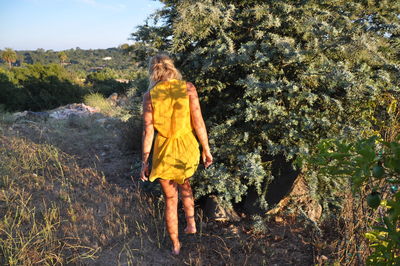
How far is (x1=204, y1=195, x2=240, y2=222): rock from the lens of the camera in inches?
123

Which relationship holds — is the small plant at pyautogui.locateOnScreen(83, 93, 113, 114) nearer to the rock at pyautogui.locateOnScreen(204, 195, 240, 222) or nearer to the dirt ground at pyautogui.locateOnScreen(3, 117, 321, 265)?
the dirt ground at pyautogui.locateOnScreen(3, 117, 321, 265)

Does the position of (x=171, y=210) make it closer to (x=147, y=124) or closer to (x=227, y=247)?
(x=227, y=247)

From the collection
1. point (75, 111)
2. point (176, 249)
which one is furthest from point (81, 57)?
point (176, 249)

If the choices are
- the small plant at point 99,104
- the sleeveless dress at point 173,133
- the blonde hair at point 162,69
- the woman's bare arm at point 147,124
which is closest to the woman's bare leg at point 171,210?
the sleeveless dress at point 173,133

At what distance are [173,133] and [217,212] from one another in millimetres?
1141

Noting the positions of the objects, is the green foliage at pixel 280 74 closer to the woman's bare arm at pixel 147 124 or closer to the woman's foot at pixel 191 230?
the woman's foot at pixel 191 230

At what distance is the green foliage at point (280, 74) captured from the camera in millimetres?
2869

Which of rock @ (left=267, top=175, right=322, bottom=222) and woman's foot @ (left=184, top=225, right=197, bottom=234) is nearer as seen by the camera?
woman's foot @ (left=184, top=225, right=197, bottom=234)

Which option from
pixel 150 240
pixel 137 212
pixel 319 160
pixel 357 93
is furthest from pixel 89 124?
pixel 319 160

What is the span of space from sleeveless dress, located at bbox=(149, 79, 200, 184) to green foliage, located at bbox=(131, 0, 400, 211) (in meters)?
0.55

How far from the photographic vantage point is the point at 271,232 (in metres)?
2.94

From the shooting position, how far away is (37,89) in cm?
1374

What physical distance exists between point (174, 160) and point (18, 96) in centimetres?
1234

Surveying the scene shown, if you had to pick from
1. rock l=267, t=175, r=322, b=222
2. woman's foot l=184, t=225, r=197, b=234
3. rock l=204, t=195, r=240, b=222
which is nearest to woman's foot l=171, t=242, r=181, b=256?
woman's foot l=184, t=225, r=197, b=234
